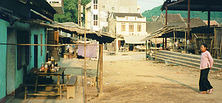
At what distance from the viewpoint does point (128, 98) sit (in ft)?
26.1

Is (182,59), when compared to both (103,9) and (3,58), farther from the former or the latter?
(103,9)

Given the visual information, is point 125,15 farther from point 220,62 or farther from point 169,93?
point 169,93

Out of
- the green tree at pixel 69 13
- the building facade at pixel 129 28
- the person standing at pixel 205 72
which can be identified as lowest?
the person standing at pixel 205 72

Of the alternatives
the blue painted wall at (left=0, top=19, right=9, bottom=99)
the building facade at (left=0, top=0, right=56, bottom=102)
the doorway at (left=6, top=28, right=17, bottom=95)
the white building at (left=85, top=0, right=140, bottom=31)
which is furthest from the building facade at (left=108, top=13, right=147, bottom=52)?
the blue painted wall at (left=0, top=19, right=9, bottom=99)

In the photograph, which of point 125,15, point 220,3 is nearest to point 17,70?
point 220,3

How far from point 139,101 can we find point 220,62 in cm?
892

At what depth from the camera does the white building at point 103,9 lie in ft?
168

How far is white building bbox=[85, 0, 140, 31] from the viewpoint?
168ft

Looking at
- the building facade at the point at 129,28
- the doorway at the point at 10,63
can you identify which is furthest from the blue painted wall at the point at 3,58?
the building facade at the point at 129,28

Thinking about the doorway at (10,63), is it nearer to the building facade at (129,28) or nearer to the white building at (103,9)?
the building facade at (129,28)

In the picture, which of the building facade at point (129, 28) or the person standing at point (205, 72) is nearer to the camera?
the person standing at point (205, 72)

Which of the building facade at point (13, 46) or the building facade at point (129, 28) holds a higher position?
the building facade at point (129, 28)

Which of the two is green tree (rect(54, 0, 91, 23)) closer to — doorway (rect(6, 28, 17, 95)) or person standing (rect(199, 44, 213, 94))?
doorway (rect(6, 28, 17, 95))

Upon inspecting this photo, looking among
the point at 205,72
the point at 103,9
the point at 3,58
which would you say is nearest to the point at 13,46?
the point at 3,58
